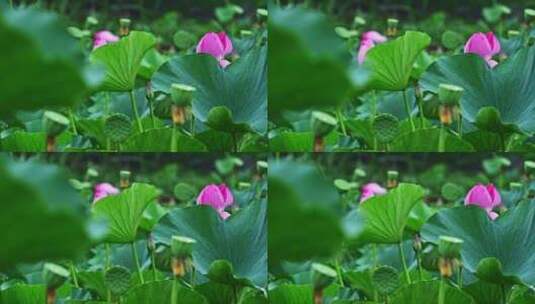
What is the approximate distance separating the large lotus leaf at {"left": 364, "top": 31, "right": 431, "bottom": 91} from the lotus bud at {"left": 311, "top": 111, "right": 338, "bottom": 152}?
0.12 m

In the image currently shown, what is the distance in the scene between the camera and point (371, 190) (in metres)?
3.17

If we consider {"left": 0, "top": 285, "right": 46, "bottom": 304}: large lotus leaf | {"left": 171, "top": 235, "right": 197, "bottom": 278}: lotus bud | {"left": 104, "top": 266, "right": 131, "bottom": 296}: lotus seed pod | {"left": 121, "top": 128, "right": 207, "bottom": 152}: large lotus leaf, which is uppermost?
{"left": 121, "top": 128, "right": 207, "bottom": 152}: large lotus leaf

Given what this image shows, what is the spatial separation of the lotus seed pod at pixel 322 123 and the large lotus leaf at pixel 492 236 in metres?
0.30

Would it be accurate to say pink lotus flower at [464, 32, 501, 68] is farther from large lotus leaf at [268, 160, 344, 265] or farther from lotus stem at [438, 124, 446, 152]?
large lotus leaf at [268, 160, 344, 265]

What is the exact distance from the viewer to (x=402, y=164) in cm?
318

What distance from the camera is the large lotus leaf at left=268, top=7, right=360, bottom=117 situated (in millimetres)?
3105

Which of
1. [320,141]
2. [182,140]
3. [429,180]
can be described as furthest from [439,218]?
[182,140]

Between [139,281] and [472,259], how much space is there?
72 cm

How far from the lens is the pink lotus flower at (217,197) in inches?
125

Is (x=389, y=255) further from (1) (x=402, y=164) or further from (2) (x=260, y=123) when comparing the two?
(2) (x=260, y=123)

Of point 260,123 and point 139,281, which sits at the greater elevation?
point 260,123

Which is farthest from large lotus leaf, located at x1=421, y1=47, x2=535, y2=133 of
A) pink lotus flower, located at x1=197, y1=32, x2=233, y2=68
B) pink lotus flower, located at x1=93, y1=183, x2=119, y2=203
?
pink lotus flower, located at x1=93, y1=183, x2=119, y2=203

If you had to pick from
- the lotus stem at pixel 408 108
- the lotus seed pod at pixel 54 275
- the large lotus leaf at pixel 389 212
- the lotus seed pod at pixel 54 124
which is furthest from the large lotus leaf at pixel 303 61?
the lotus seed pod at pixel 54 275

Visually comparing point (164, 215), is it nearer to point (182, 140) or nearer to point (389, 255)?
point (182, 140)
